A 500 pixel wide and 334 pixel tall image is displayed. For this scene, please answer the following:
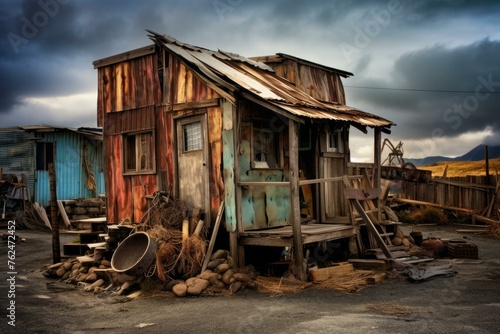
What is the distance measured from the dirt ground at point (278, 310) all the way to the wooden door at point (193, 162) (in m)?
2.84

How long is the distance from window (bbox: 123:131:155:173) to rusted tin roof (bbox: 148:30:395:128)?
244 cm

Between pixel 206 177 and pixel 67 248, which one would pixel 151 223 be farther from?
pixel 67 248

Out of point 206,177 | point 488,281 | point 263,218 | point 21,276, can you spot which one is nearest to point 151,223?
point 206,177

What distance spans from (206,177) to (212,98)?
1.85 meters

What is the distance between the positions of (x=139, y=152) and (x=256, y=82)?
3858 mm

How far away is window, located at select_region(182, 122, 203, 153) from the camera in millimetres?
11930

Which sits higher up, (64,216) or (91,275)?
(64,216)

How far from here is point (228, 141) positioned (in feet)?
36.5

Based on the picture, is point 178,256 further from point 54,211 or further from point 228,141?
point 54,211

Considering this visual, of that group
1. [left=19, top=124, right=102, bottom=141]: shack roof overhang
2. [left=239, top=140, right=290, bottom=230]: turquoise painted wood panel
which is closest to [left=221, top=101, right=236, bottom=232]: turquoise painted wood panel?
[left=239, top=140, right=290, bottom=230]: turquoise painted wood panel

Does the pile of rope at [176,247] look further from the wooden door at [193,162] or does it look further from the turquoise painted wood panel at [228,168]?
the turquoise painted wood panel at [228,168]

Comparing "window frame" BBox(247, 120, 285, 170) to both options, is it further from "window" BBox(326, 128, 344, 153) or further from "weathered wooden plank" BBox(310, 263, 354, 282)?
"weathered wooden plank" BBox(310, 263, 354, 282)

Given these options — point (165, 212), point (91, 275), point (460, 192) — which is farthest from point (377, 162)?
point (460, 192)

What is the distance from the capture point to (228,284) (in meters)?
9.98
